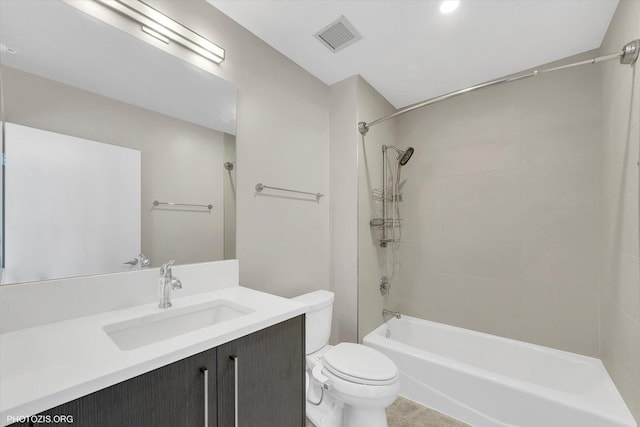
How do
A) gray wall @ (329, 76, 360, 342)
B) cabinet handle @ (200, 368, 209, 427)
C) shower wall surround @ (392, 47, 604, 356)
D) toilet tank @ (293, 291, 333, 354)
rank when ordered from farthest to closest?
gray wall @ (329, 76, 360, 342), shower wall surround @ (392, 47, 604, 356), toilet tank @ (293, 291, 333, 354), cabinet handle @ (200, 368, 209, 427)

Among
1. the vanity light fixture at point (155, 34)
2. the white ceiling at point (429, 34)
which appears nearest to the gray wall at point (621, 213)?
the white ceiling at point (429, 34)

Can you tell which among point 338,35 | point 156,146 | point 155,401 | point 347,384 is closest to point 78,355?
point 155,401

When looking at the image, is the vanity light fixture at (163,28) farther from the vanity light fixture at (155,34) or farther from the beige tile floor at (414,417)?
the beige tile floor at (414,417)

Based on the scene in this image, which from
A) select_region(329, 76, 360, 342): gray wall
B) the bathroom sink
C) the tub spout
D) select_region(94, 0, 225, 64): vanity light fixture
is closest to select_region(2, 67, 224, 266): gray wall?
the bathroom sink

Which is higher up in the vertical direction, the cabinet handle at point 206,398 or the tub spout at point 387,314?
the cabinet handle at point 206,398

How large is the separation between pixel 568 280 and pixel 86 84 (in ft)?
9.75

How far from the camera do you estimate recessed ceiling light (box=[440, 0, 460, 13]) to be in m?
1.44

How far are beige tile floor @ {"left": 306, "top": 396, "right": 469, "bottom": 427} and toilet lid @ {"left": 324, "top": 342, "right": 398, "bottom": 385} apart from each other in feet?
1.52

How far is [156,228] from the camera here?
1.24m

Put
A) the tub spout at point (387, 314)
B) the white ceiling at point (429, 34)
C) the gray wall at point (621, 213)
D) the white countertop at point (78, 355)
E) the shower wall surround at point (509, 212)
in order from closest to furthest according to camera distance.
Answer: the white countertop at point (78, 355), the gray wall at point (621, 213), the white ceiling at point (429, 34), the shower wall surround at point (509, 212), the tub spout at point (387, 314)

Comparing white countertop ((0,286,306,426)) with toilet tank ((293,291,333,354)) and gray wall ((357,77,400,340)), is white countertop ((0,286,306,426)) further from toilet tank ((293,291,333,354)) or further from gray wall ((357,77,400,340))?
gray wall ((357,77,400,340))

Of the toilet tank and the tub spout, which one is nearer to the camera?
the toilet tank

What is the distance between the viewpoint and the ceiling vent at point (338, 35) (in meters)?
1.61

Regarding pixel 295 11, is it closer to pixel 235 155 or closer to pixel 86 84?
pixel 235 155
